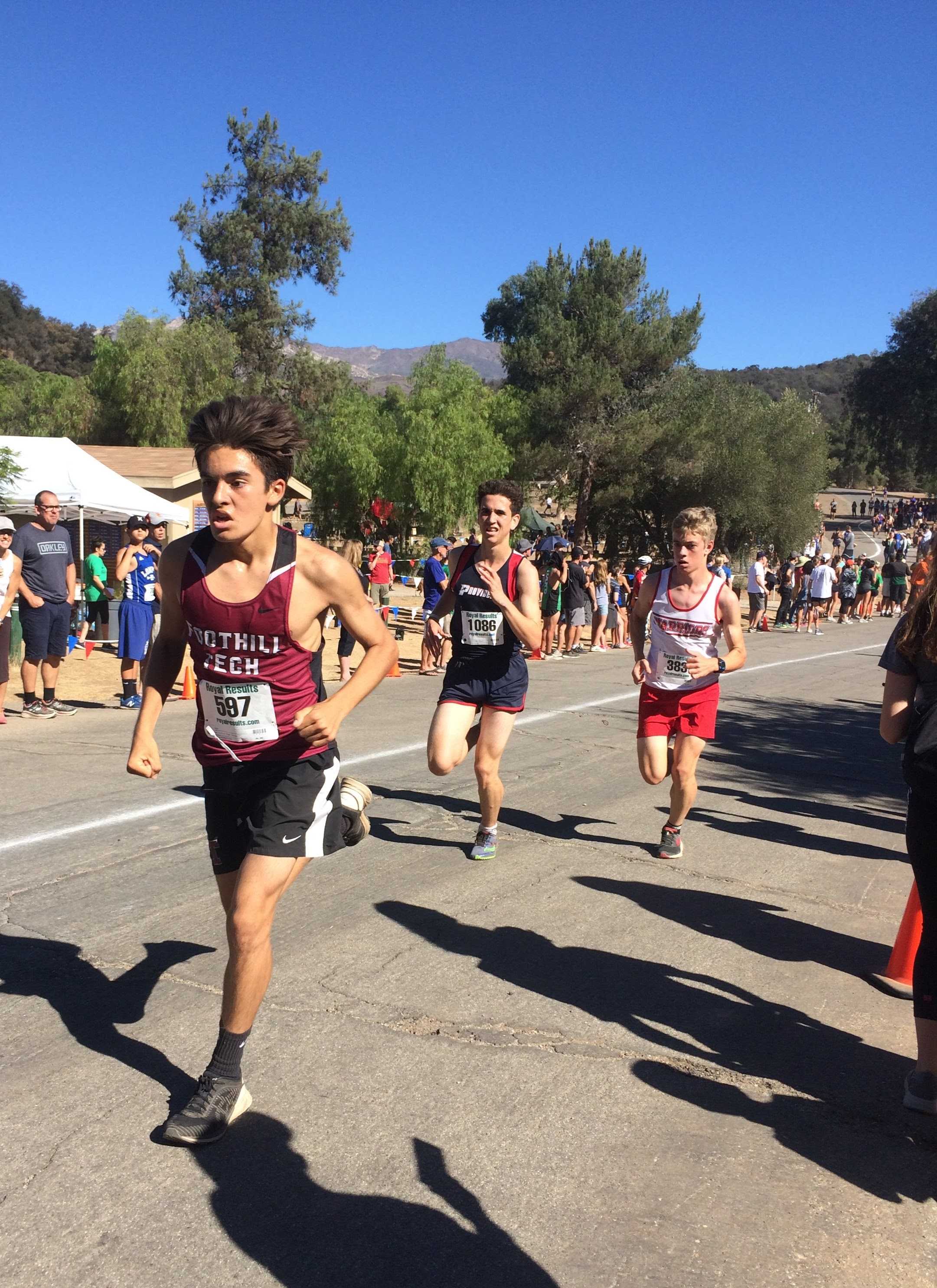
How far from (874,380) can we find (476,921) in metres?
68.6

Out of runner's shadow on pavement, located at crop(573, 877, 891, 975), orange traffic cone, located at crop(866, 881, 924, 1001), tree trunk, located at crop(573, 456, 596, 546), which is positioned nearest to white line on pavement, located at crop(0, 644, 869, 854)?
runner's shadow on pavement, located at crop(573, 877, 891, 975)

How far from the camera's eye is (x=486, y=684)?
6.31 metres

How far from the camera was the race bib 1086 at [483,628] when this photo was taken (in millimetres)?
6281

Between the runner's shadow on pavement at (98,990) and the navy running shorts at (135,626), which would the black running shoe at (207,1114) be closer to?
the runner's shadow on pavement at (98,990)

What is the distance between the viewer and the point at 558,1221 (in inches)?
112

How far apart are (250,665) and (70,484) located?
18450 millimetres

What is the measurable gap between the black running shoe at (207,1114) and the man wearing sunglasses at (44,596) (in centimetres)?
787

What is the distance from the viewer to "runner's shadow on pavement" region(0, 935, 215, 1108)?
11.9ft

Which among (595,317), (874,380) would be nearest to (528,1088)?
(595,317)

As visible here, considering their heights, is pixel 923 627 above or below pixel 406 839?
above

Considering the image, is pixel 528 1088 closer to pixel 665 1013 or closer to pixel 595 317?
pixel 665 1013

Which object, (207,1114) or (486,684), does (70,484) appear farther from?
(207,1114)

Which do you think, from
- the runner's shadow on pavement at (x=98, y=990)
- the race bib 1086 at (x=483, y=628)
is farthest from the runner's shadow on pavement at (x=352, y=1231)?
the race bib 1086 at (x=483, y=628)

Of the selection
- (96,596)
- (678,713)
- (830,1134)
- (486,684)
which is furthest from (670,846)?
(96,596)
